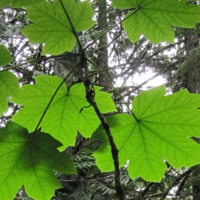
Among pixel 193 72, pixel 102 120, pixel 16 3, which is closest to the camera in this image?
pixel 102 120

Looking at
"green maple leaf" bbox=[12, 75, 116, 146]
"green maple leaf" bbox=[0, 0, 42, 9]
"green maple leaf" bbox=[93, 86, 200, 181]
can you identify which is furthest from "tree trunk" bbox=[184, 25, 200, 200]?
"green maple leaf" bbox=[0, 0, 42, 9]

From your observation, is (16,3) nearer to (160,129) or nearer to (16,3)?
(16,3)

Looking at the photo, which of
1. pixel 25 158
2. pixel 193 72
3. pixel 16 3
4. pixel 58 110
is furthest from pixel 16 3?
pixel 193 72

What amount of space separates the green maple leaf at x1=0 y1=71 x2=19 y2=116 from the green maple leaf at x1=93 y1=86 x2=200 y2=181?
12.5 inches

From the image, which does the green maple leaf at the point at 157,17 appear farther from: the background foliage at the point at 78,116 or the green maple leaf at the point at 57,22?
the green maple leaf at the point at 57,22

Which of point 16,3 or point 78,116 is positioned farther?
point 78,116

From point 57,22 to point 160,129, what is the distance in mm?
484

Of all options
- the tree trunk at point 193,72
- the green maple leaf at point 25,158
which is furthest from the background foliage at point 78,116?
the tree trunk at point 193,72

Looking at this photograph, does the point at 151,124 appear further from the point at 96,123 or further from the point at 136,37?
the point at 136,37

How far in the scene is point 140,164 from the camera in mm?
→ 1117

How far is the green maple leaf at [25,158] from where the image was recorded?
1025 mm

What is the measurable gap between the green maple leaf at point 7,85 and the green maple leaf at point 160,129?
1.04 feet

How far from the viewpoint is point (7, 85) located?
3.58ft

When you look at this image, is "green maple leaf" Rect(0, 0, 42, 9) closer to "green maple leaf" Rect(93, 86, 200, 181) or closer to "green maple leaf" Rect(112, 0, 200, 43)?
"green maple leaf" Rect(112, 0, 200, 43)
